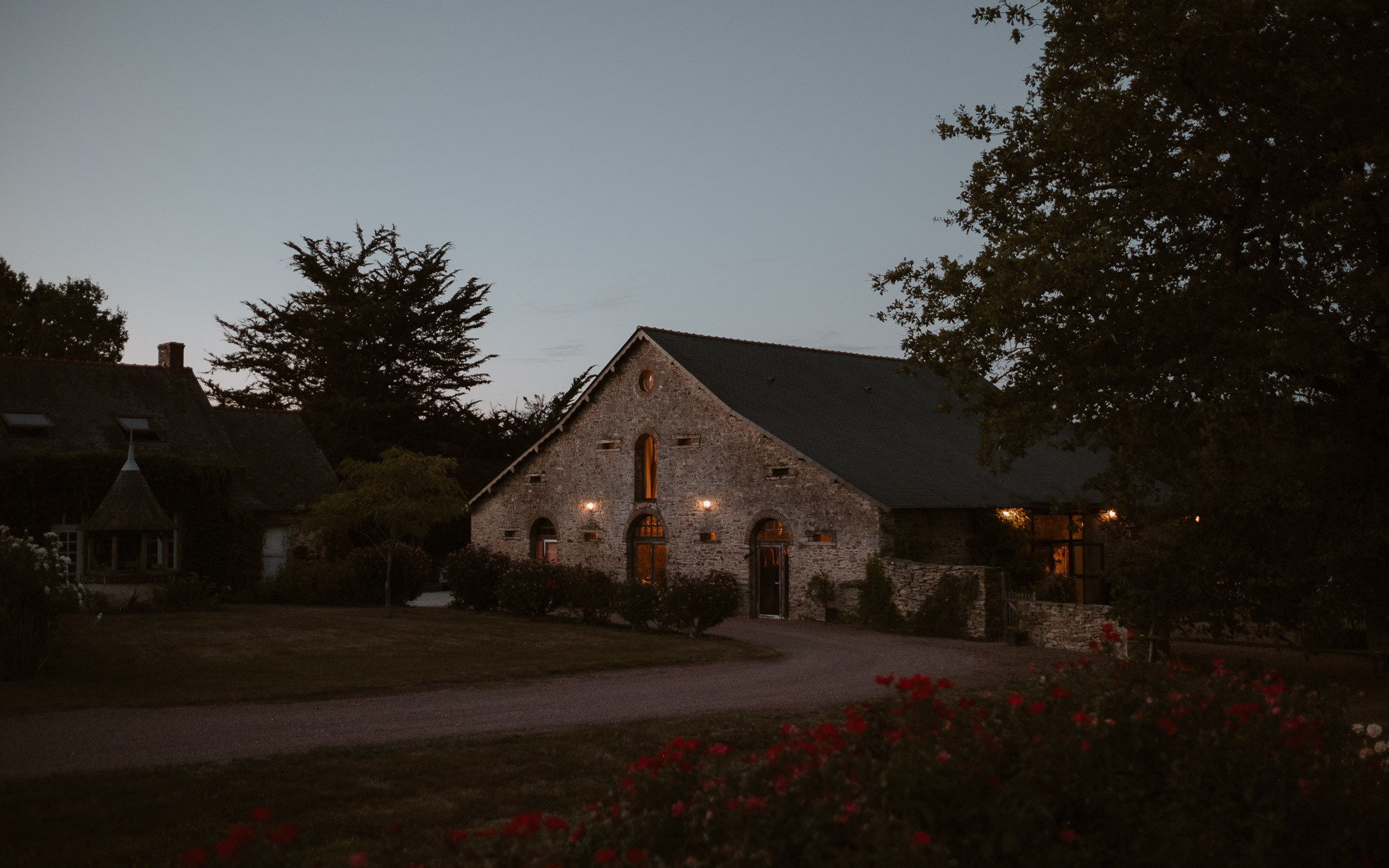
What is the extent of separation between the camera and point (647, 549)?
29531 mm

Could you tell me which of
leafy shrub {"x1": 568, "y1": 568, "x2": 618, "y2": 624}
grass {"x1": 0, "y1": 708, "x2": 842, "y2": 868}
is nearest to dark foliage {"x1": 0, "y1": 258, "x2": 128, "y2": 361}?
leafy shrub {"x1": 568, "y1": 568, "x2": 618, "y2": 624}

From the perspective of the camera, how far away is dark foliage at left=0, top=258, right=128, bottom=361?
147 ft

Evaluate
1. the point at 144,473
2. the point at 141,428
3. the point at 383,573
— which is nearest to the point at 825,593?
the point at 383,573

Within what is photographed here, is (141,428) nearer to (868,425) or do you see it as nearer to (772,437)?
(772,437)

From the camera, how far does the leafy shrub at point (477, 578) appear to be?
26.3 m

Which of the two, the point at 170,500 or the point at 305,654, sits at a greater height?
the point at 170,500

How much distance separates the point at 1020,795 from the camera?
15.5 feet

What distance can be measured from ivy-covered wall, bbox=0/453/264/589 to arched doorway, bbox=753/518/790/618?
1328cm

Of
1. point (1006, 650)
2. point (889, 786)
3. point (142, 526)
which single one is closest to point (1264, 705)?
point (889, 786)

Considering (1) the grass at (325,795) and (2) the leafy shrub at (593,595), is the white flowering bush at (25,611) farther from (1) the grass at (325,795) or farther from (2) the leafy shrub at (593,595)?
(2) the leafy shrub at (593,595)

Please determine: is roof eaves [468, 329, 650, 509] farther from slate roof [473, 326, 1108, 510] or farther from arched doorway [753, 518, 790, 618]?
arched doorway [753, 518, 790, 618]

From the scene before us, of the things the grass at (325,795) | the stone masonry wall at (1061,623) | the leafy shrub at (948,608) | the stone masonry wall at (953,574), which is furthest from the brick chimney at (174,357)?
the grass at (325,795)

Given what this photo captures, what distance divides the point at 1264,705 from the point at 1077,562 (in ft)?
78.0

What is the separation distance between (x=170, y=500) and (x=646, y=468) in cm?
1212
